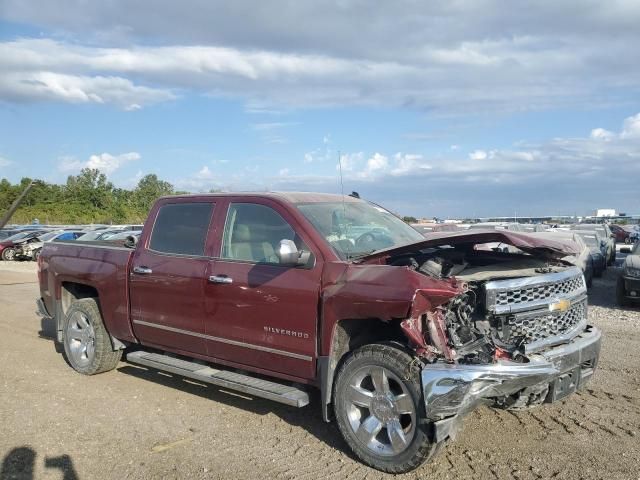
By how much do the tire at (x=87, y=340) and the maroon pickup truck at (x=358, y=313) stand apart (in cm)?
56

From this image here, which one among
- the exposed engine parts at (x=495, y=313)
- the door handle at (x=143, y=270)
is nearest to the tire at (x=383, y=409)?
the exposed engine parts at (x=495, y=313)

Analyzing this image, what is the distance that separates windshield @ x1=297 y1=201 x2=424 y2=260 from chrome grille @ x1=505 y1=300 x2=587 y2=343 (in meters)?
1.28

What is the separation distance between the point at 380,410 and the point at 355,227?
1.72 meters

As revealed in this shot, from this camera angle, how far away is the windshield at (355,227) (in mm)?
4992

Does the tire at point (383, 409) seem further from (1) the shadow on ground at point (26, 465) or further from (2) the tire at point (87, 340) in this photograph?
(2) the tire at point (87, 340)

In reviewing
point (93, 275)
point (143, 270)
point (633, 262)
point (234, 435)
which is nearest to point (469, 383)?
point (234, 435)

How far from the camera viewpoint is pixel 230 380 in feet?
16.8

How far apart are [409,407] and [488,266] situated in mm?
1420

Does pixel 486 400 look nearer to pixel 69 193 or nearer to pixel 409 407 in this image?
pixel 409 407

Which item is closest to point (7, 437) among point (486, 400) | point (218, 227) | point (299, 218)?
point (218, 227)

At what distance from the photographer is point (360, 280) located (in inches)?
172

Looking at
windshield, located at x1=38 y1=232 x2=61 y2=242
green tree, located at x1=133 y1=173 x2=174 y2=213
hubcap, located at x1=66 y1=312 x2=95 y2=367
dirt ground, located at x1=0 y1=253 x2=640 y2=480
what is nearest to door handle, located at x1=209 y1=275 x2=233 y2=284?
dirt ground, located at x1=0 y1=253 x2=640 y2=480

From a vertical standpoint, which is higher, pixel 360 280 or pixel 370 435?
pixel 360 280

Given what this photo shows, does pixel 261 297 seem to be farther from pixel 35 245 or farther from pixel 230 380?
pixel 35 245
